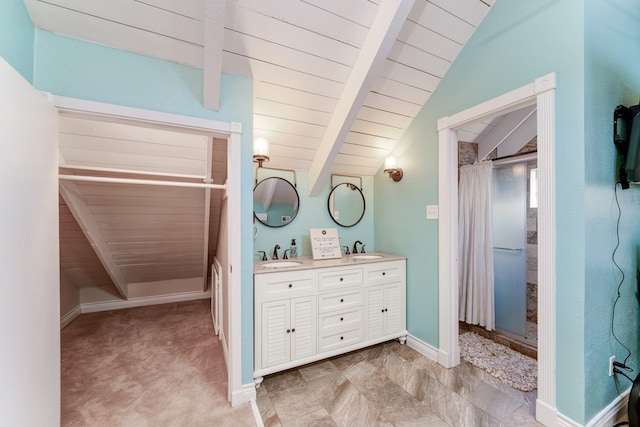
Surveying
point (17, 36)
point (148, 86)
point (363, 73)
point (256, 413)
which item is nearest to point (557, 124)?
point (363, 73)

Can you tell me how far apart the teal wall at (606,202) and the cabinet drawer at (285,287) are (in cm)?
167

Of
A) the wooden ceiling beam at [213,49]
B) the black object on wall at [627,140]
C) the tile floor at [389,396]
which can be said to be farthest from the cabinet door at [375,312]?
the wooden ceiling beam at [213,49]

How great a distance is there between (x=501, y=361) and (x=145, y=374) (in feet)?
9.72

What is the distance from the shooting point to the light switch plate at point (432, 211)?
217 centimetres

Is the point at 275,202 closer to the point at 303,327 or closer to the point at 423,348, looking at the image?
the point at 303,327

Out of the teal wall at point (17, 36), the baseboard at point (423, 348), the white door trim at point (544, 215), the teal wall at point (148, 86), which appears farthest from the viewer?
the baseboard at point (423, 348)

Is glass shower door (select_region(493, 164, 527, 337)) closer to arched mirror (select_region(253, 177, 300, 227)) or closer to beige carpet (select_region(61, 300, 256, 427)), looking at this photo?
arched mirror (select_region(253, 177, 300, 227))

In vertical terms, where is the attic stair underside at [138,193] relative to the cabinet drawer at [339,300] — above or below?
above

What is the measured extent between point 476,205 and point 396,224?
923mm

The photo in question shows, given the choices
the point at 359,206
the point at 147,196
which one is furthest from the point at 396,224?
the point at 147,196

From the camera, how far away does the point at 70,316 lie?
10.0ft

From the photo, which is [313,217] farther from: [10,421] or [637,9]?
[637,9]

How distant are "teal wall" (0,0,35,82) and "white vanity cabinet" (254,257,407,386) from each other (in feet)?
5.30

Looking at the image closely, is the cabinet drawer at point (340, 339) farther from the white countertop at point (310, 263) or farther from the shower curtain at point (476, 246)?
the shower curtain at point (476, 246)
